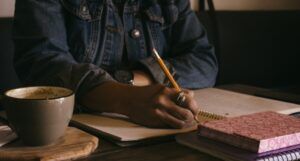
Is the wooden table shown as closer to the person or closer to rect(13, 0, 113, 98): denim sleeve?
the person

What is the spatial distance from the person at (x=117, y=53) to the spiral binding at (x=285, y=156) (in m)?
0.18

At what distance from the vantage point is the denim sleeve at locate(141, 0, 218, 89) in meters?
1.16

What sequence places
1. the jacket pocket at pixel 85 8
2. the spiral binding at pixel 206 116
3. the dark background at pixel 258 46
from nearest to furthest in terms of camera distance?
the spiral binding at pixel 206 116 < the jacket pocket at pixel 85 8 < the dark background at pixel 258 46


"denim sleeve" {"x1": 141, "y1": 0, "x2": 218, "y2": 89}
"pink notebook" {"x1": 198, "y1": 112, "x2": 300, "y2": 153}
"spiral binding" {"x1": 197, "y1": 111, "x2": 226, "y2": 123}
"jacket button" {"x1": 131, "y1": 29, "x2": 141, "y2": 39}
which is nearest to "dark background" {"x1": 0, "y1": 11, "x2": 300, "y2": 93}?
"denim sleeve" {"x1": 141, "y1": 0, "x2": 218, "y2": 89}

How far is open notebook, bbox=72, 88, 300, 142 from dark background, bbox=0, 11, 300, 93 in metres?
0.75

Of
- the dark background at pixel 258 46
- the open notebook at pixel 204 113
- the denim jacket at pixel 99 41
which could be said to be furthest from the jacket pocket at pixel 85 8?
the dark background at pixel 258 46

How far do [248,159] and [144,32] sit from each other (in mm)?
635

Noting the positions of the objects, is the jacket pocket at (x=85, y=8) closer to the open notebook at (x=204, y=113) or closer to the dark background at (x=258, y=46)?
the open notebook at (x=204, y=113)

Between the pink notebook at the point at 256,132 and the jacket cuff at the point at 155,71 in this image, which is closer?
the pink notebook at the point at 256,132

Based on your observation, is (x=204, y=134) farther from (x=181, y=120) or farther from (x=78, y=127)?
(x=78, y=127)

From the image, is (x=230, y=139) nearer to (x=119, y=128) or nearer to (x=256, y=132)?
(x=256, y=132)

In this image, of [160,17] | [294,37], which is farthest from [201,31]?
[294,37]

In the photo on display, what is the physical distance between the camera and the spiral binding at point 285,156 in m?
0.65

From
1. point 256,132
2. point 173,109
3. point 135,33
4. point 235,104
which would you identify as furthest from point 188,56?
point 256,132
